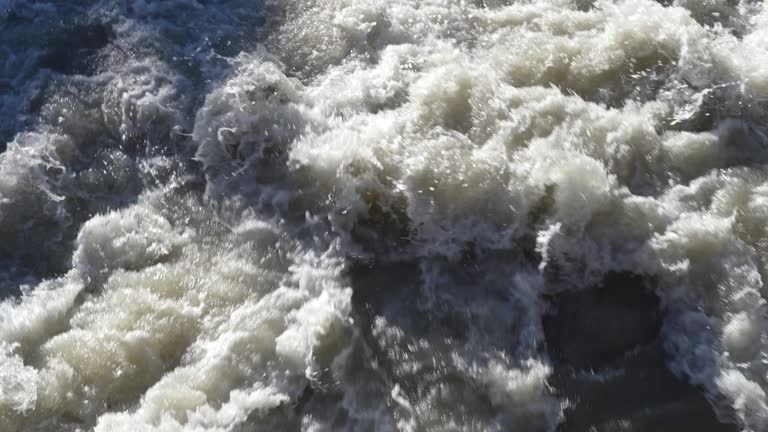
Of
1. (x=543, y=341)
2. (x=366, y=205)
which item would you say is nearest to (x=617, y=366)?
(x=543, y=341)

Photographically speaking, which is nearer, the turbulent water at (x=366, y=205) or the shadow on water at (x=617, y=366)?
the shadow on water at (x=617, y=366)

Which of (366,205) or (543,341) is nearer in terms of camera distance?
(543,341)

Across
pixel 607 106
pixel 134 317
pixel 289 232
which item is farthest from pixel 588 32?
pixel 134 317

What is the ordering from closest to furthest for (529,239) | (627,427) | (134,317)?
(627,427)
(134,317)
(529,239)

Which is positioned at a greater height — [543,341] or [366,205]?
[366,205]

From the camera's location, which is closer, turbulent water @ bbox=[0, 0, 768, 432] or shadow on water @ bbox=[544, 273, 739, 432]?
shadow on water @ bbox=[544, 273, 739, 432]

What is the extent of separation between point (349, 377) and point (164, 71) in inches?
99.9

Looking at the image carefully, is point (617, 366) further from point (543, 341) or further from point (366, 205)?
point (366, 205)

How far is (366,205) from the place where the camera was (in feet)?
13.6

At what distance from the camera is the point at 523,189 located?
4.07 metres

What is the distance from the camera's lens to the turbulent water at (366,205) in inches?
137

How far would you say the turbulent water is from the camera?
11.4 ft

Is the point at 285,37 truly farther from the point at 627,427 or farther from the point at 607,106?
the point at 627,427

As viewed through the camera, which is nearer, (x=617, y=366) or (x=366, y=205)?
(x=617, y=366)
